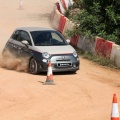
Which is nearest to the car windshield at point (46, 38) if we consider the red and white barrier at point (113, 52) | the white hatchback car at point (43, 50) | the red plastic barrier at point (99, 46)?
the white hatchback car at point (43, 50)

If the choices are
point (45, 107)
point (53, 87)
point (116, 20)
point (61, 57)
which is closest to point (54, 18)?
point (116, 20)

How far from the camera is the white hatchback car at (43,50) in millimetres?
16184

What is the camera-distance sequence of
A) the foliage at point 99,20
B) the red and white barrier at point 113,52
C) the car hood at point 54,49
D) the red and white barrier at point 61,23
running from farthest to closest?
the red and white barrier at point 61,23 < the foliage at point 99,20 < the red and white barrier at point 113,52 < the car hood at point 54,49

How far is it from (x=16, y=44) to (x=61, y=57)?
2.49 metres

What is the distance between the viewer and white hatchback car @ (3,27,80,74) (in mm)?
16184

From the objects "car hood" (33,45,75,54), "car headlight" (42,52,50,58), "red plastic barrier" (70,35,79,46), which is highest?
"car hood" (33,45,75,54)

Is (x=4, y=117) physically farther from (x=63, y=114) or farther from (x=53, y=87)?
(x=53, y=87)

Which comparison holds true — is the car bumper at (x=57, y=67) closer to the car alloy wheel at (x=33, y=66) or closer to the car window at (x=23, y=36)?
the car alloy wheel at (x=33, y=66)

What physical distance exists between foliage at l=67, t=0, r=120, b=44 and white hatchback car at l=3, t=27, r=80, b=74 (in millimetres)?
3989

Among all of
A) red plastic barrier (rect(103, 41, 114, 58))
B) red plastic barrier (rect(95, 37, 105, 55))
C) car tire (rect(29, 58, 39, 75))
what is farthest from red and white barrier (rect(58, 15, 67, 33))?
car tire (rect(29, 58, 39, 75))

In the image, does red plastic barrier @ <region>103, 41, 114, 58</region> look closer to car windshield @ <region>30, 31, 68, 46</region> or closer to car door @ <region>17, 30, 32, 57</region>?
car windshield @ <region>30, 31, 68, 46</region>

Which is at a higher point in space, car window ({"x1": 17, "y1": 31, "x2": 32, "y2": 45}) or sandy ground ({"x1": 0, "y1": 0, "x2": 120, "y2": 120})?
car window ({"x1": 17, "y1": 31, "x2": 32, "y2": 45})

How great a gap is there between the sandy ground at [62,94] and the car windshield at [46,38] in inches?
51.2

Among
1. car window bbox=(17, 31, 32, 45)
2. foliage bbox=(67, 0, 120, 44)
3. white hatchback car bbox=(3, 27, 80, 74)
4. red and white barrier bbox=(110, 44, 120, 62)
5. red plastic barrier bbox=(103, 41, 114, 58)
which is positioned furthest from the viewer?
foliage bbox=(67, 0, 120, 44)
